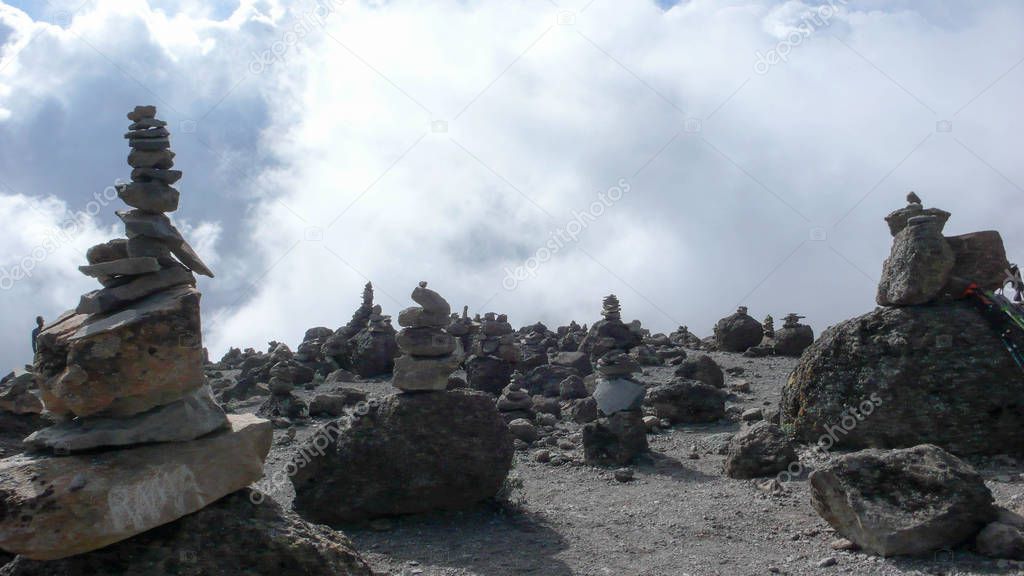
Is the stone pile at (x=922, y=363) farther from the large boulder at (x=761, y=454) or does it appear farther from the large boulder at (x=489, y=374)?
the large boulder at (x=489, y=374)

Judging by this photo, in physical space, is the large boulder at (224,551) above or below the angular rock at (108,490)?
below

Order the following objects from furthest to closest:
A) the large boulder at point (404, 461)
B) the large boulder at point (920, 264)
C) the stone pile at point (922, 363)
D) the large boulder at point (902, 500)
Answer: the large boulder at point (920, 264), the stone pile at point (922, 363), the large boulder at point (404, 461), the large boulder at point (902, 500)

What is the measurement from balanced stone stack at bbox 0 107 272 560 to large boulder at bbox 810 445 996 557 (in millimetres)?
5765

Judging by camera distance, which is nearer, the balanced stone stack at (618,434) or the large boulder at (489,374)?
the balanced stone stack at (618,434)

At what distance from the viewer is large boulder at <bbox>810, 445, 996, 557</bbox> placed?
791 cm

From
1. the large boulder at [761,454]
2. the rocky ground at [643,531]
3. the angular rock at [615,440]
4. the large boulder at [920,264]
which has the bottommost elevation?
the rocky ground at [643,531]

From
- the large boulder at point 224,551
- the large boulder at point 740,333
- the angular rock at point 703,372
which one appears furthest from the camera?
the large boulder at point 740,333

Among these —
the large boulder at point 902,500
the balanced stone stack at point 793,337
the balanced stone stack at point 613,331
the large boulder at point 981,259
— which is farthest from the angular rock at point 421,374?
the balanced stone stack at point 793,337

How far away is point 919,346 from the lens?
449 inches

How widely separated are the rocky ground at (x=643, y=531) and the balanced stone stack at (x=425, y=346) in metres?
1.83

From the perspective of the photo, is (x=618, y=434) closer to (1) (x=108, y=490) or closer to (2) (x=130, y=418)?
(2) (x=130, y=418)

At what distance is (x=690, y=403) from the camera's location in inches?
664

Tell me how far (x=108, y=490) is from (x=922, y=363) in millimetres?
10065

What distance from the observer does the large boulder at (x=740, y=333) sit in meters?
26.7
